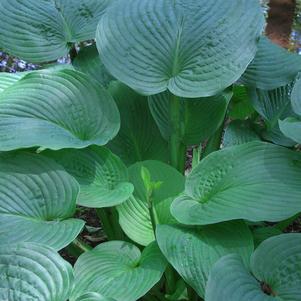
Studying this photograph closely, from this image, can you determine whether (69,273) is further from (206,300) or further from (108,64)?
(108,64)

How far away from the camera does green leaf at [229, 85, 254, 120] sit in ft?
5.53

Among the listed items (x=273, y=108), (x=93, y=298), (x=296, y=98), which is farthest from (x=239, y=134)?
(x=93, y=298)

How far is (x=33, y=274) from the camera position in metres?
0.95

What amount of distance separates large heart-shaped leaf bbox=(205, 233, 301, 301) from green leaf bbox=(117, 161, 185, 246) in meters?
0.26

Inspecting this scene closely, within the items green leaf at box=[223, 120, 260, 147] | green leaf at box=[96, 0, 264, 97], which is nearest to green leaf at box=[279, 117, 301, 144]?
green leaf at box=[96, 0, 264, 97]

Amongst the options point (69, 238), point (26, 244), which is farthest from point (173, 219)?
point (26, 244)

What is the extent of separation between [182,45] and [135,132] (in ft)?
1.04

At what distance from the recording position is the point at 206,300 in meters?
0.95

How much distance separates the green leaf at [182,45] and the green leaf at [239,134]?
27cm

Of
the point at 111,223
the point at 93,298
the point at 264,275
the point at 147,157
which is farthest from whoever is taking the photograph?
the point at 147,157

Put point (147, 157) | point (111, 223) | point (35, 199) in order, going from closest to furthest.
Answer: point (35, 199)
point (111, 223)
point (147, 157)

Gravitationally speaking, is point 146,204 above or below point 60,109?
below

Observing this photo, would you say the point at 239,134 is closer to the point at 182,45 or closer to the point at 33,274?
the point at 182,45

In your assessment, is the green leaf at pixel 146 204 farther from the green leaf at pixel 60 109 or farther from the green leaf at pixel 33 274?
the green leaf at pixel 33 274
